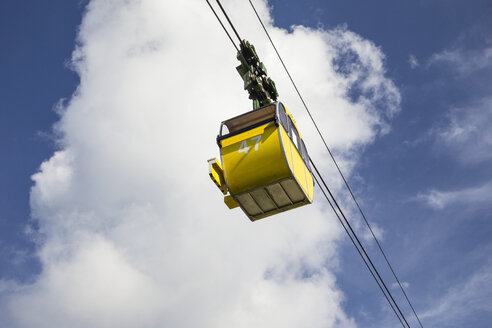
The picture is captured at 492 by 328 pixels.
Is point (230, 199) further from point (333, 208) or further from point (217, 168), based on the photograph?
point (333, 208)

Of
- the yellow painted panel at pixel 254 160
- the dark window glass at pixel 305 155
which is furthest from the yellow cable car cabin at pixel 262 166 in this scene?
the dark window glass at pixel 305 155

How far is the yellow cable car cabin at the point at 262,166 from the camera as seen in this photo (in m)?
8.27

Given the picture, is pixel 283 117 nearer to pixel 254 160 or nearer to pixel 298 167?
pixel 298 167

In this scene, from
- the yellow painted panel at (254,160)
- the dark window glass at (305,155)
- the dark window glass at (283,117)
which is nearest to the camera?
the yellow painted panel at (254,160)

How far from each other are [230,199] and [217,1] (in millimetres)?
3822

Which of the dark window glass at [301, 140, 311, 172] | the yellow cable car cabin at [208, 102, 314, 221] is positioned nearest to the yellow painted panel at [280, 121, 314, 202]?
the yellow cable car cabin at [208, 102, 314, 221]

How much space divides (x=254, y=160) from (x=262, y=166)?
0.20m

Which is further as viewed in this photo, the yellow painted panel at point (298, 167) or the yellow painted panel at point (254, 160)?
the yellow painted panel at point (298, 167)

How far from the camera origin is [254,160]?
8359 millimetres

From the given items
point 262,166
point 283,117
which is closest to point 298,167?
point 262,166

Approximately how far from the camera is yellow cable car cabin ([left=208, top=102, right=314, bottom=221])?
8.27 meters

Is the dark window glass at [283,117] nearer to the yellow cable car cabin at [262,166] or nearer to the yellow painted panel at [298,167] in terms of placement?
the yellow cable car cabin at [262,166]

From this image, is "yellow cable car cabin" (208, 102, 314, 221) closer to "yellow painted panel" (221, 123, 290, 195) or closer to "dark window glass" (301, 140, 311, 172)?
"yellow painted panel" (221, 123, 290, 195)

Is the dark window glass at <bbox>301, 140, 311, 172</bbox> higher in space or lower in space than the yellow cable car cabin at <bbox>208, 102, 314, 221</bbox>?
higher
